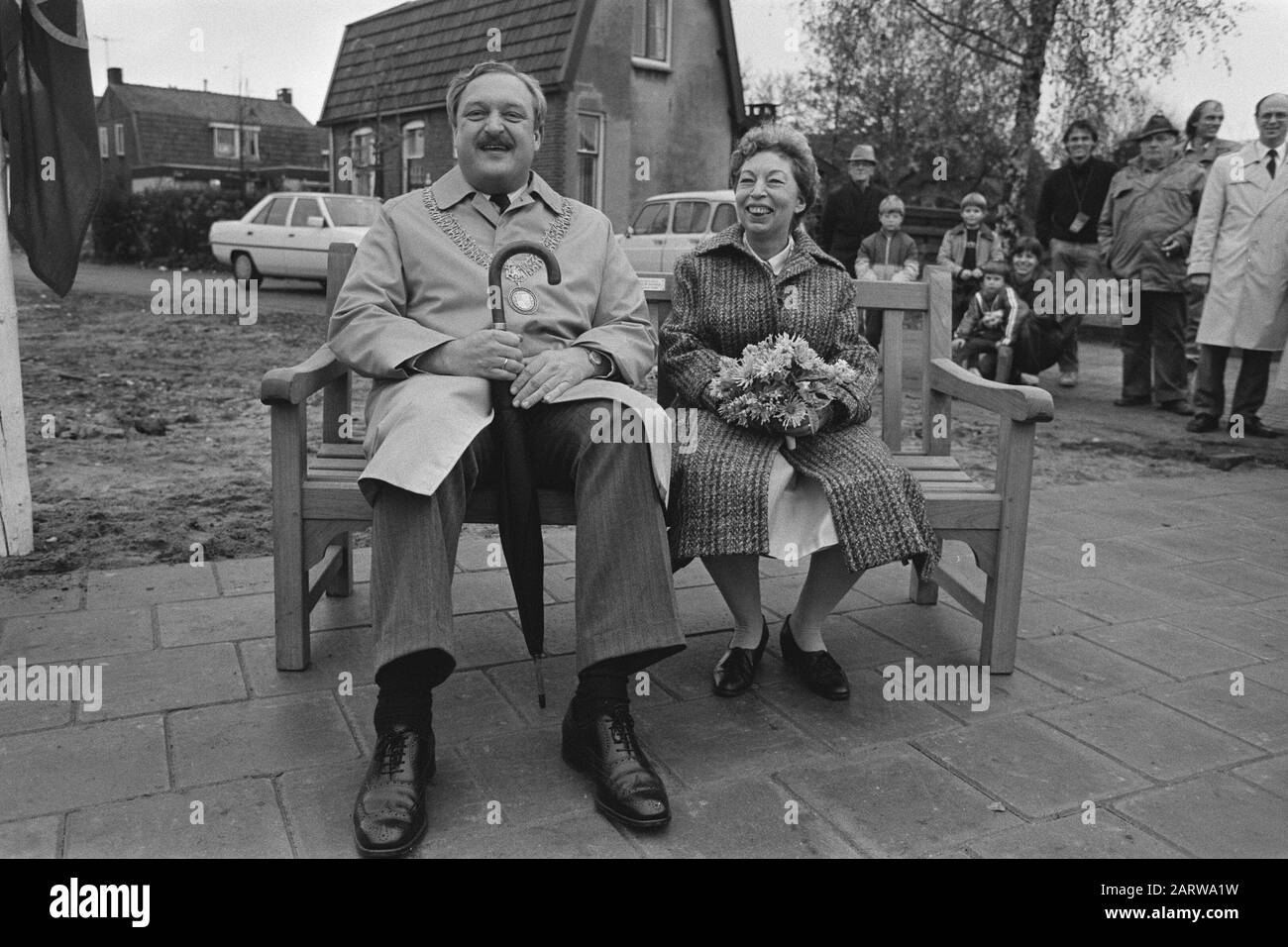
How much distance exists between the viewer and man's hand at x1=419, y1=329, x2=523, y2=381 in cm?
289

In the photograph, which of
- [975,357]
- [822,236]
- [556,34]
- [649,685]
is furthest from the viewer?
[556,34]

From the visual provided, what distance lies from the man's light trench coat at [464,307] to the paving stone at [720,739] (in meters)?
0.66

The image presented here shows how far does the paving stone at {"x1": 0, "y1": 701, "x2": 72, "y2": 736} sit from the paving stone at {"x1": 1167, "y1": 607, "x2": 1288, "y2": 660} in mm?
3367

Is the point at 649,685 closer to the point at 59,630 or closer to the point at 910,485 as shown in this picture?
the point at 910,485

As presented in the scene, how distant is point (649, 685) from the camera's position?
3.30 metres

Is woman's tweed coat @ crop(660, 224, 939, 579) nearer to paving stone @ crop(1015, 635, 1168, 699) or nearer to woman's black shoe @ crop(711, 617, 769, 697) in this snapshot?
woman's black shoe @ crop(711, 617, 769, 697)

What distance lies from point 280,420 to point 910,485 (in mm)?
1706

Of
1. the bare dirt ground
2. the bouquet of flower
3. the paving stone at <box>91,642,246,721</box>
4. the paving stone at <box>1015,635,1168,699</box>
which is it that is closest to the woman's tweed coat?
the bouquet of flower

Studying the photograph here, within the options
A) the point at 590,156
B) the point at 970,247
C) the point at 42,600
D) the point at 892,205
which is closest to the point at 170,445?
the point at 42,600

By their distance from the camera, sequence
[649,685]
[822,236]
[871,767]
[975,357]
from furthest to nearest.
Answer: [822,236] → [975,357] → [649,685] → [871,767]

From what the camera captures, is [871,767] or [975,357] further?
[975,357]

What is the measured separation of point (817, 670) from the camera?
326cm

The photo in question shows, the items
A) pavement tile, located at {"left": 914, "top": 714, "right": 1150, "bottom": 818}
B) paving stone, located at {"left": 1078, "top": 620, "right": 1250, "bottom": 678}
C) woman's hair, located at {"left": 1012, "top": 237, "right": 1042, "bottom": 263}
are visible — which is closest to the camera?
pavement tile, located at {"left": 914, "top": 714, "right": 1150, "bottom": 818}

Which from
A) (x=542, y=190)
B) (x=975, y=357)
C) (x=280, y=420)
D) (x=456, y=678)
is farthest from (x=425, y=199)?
(x=975, y=357)
